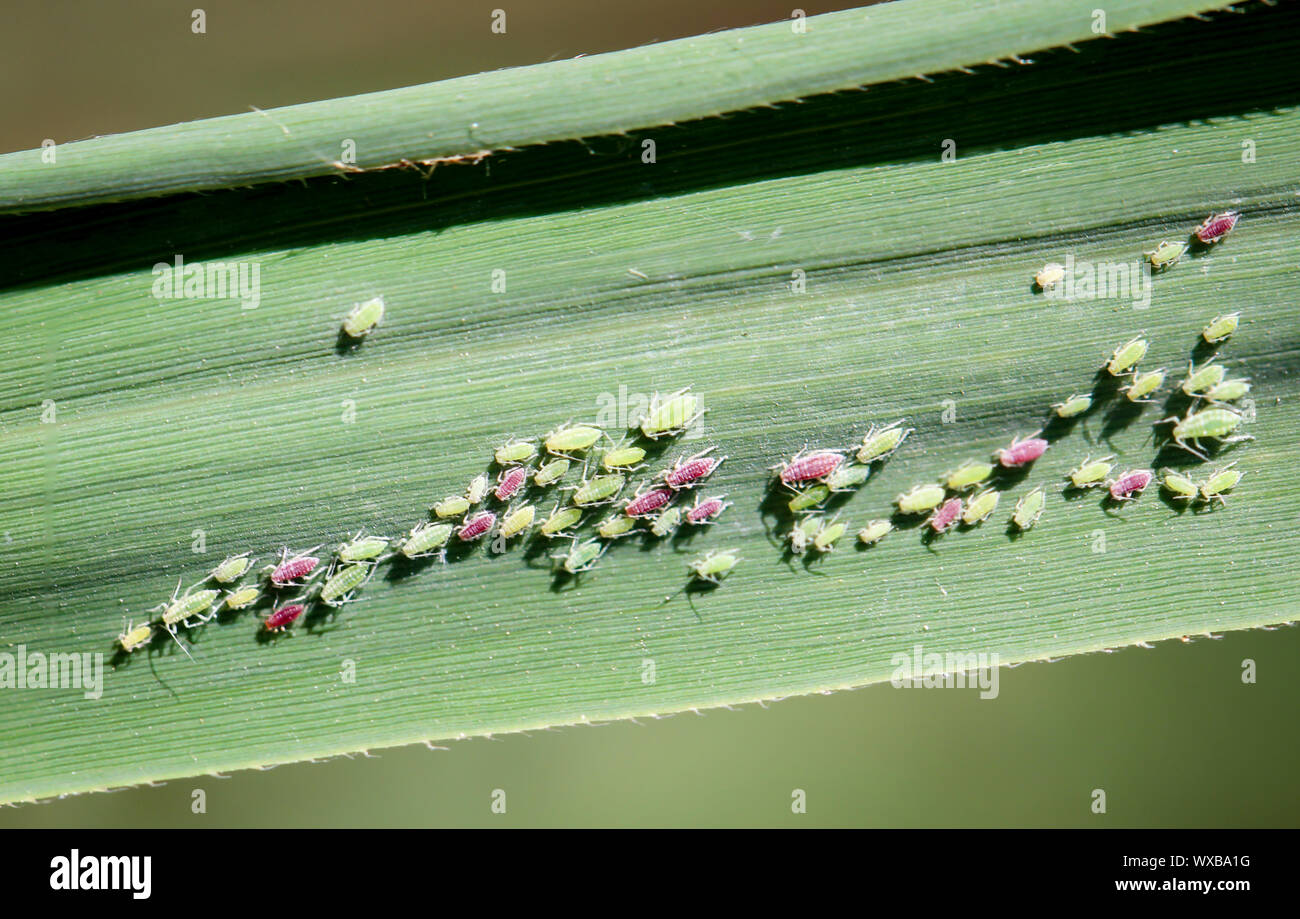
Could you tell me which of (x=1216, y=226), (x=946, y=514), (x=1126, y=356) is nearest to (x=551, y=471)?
(x=946, y=514)

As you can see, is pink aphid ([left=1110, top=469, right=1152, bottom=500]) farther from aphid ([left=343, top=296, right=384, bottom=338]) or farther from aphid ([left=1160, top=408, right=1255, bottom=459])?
aphid ([left=343, top=296, right=384, bottom=338])

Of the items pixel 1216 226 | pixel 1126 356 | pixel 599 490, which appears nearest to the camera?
pixel 1216 226

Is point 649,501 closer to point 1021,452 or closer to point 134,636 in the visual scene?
point 1021,452

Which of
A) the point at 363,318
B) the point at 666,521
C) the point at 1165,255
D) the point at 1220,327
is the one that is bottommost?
the point at 666,521

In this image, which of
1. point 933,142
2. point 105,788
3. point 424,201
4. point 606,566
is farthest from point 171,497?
point 933,142

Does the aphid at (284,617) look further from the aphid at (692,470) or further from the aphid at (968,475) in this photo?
the aphid at (968,475)

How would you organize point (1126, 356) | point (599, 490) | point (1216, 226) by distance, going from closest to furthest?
point (1216, 226) < point (1126, 356) < point (599, 490)

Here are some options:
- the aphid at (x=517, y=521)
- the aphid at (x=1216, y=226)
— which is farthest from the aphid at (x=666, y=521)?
the aphid at (x=1216, y=226)
